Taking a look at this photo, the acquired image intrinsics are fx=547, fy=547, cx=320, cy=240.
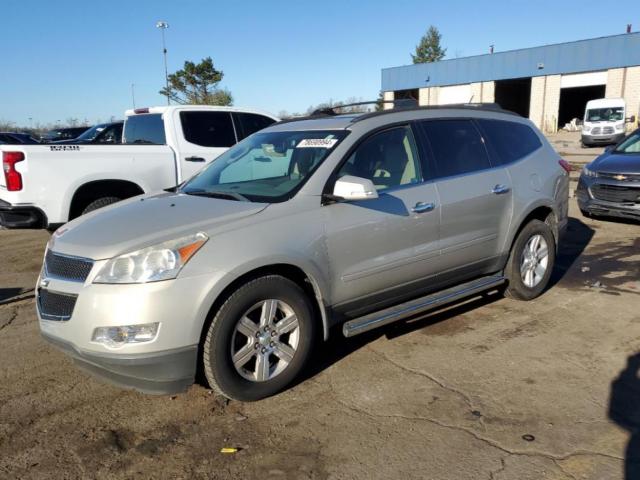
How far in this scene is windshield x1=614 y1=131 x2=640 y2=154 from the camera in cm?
945

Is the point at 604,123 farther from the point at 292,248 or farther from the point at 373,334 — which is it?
the point at 292,248

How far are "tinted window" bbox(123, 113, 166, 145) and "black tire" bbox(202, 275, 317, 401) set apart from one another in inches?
194

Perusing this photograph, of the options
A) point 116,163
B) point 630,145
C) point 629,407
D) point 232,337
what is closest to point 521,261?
point 629,407

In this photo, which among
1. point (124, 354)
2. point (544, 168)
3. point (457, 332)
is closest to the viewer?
Result: point (124, 354)

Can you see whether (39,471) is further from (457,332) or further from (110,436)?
(457,332)

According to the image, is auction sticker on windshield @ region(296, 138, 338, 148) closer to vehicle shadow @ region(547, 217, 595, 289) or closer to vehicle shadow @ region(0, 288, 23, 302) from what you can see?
vehicle shadow @ region(547, 217, 595, 289)

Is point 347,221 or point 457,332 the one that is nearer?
point 347,221

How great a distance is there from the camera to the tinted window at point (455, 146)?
4.55 meters

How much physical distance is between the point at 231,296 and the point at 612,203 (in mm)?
7394

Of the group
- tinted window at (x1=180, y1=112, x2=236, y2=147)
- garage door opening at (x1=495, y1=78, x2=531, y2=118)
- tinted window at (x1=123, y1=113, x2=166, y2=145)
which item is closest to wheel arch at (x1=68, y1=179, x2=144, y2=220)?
tinted window at (x1=123, y1=113, x2=166, y2=145)

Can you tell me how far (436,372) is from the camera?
3.91 m

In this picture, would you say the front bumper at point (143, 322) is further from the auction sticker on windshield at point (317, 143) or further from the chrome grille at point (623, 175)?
the chrome grille at point (623, 175)

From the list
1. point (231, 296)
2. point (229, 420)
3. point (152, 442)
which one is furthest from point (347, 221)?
point (152, 442)

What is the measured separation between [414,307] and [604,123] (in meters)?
30.5
